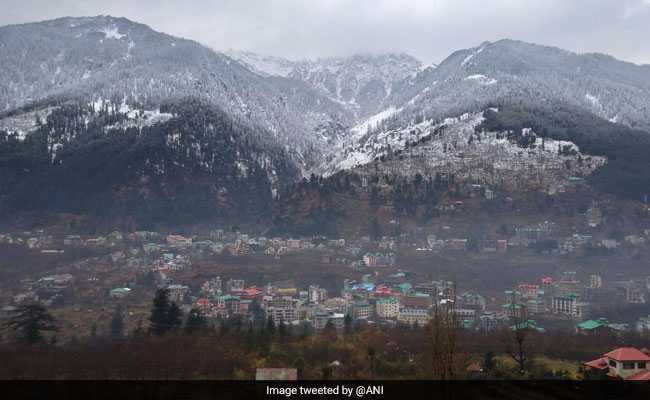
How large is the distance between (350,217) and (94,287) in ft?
155

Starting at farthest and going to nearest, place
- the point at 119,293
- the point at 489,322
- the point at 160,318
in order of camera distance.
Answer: the point at 119,293 → the point at 489,322 → the point at 160,318

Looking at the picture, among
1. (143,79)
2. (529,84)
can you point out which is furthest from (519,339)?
(143,79)

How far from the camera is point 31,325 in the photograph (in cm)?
3581

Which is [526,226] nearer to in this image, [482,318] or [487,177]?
[487,177]

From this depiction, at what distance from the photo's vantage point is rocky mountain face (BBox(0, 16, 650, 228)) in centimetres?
11038

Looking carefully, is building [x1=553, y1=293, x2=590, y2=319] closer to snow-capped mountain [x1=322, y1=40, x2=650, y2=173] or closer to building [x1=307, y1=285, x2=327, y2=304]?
building [x1=307, y1=285, x2=327, y2=304]

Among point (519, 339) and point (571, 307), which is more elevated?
point (519, 339)

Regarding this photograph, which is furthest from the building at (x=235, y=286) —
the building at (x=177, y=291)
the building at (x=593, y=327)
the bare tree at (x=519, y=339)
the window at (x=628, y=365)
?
the window at (x=628, y=365)

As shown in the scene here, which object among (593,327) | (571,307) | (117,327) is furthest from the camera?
(571,307)

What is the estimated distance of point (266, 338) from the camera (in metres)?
33.8

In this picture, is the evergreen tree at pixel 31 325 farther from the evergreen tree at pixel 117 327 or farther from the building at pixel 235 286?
the building at pixel 235 286

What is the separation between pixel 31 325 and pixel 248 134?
108209 mm

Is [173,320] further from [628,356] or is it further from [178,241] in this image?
[178,241]
